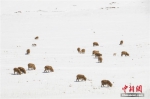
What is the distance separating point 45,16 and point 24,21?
434 centimetres

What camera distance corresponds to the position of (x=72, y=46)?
1364 inches

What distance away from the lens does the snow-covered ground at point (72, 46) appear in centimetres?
1961

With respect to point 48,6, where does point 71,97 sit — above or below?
below

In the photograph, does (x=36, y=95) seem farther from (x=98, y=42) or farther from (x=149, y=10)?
(x=149, y=10)

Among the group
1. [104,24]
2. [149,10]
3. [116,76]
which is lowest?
[116,76]

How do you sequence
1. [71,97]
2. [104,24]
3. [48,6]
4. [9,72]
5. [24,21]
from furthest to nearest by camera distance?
[48,6] < [24,21] < [104,24] < [9,72] < [71,97]

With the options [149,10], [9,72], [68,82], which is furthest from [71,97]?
[149,10]

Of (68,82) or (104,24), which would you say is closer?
(68,82)

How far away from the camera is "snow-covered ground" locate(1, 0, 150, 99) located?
19.6m

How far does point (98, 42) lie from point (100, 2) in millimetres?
30783

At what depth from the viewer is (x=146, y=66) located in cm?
2509

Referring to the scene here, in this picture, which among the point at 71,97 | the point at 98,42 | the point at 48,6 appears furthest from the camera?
the point at 48,6

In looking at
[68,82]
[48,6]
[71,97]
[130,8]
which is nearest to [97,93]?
[71,97]

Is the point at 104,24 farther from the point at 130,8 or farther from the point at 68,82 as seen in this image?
the point at 68,82
